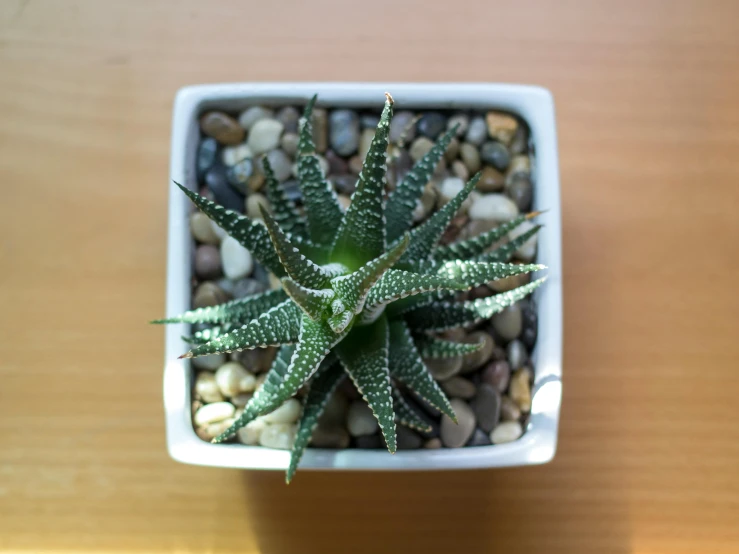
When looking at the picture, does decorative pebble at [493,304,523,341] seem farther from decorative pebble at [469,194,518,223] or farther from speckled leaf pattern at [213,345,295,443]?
speckled leaf pattern at [213,345,295,443]

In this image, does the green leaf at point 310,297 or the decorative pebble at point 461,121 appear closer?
the green leaf at point 310,297

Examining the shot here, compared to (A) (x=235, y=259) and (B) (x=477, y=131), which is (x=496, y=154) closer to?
(B) (x=477, y=131)

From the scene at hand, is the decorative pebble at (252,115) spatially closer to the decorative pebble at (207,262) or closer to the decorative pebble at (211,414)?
the decorative pebble at (207,262)

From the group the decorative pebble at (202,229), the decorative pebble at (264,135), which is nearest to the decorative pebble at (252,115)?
the decorative pebble at (264,135)

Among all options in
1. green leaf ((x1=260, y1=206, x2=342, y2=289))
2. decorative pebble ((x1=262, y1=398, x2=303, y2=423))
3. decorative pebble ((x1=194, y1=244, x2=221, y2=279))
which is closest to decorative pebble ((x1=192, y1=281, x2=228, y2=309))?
decorative pebble ((x1=194, y1=244, x2=221, y2=279))

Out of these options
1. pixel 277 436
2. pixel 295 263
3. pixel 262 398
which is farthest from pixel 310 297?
pixel 277 436

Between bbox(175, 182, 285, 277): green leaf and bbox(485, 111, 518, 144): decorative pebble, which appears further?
bbox(485, 111, 518, 144): decorative pebble

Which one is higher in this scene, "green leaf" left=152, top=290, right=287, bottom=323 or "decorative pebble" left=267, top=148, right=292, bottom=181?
"decorative pebble" left=267, top=148, right=292, bottom=181
